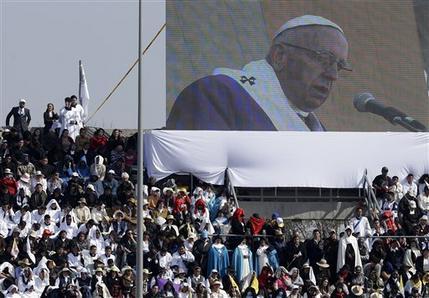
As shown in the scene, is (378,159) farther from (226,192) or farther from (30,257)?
(30,257)

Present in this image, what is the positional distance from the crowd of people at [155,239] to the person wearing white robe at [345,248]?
3cm

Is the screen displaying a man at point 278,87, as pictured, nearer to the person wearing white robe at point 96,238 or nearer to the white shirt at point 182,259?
the white shirt at point 182,259

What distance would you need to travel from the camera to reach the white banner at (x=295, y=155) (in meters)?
41.6

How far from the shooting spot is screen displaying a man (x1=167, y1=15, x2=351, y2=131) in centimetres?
4331

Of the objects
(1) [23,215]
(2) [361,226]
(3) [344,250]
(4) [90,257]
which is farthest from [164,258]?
(2) [361,226]

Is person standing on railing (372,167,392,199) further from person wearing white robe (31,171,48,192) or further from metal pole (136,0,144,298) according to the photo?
metal pole (136,0,144,298)

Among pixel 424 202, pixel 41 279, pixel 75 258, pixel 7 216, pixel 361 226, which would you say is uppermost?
pixel 424 202

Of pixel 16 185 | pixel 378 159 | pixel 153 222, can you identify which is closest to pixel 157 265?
pixel 153 222

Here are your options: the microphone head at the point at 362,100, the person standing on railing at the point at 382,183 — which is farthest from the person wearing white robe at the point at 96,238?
the microphone head at the point at 362,100

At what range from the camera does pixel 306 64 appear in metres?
44.4

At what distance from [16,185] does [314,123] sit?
9.63m

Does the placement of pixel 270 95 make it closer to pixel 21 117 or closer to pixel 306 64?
pixel 306 64

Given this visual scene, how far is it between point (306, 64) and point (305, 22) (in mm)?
1069

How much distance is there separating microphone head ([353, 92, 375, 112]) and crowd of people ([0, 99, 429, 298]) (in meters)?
4.85
